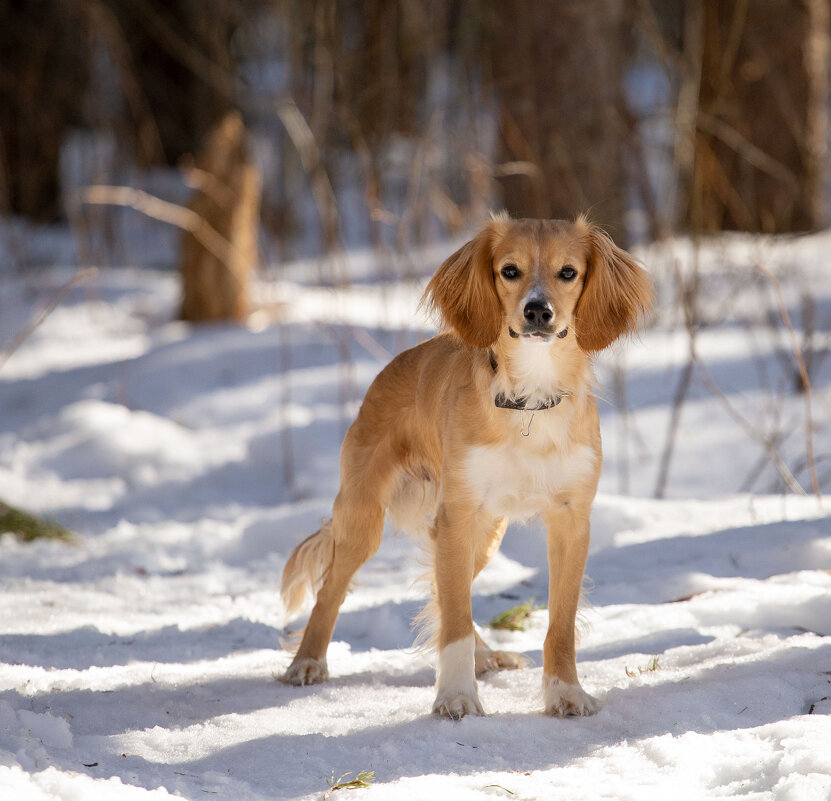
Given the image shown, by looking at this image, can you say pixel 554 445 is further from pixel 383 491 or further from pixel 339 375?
pixel 339 375

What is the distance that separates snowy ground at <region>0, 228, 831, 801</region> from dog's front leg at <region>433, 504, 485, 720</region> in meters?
0.13

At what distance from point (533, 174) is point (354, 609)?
2.39 m

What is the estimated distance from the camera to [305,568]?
323cm

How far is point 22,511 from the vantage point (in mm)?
4707

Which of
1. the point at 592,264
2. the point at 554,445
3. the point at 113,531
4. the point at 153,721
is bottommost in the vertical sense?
the point at 113,531

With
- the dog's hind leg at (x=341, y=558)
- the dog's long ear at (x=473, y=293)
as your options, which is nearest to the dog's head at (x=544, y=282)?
the dog's long ear at (x=473, y=293)

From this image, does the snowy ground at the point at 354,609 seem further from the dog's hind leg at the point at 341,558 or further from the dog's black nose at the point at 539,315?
the dog's black nose at the point at 539,315

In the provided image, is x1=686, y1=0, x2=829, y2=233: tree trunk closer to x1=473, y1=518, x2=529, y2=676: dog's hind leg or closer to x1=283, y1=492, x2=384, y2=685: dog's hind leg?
x1=473, y1=518, x2=529, y2=676: dog's hind leg

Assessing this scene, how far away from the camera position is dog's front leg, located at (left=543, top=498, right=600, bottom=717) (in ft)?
8.54

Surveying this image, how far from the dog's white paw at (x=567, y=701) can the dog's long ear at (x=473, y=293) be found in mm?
896

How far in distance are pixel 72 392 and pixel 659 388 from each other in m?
4.03

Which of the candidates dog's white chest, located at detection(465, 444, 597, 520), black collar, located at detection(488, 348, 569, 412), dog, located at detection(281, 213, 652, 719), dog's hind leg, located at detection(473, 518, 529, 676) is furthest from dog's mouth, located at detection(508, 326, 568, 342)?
dog's hind leg, located at detection(473, 518, 529, 676)

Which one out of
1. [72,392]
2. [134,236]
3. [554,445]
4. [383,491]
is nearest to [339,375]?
[72,392]

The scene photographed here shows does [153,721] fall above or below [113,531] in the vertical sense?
above
